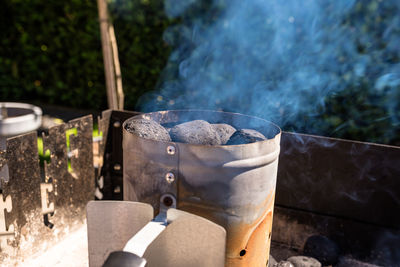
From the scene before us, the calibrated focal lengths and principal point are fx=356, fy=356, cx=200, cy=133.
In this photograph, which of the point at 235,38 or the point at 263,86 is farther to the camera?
the point at 235,38

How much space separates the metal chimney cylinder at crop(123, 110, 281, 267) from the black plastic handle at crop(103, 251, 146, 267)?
0.37 metres

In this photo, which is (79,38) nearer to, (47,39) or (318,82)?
(47,39)

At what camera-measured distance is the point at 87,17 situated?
5906 millimetres

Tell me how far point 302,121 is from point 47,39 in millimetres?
4951

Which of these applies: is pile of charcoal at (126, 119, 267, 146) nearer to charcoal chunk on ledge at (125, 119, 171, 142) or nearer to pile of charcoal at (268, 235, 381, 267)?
charcoal chunk on ledge at (125, 119, 171, 142)

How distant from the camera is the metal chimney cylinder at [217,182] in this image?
4.58 ft

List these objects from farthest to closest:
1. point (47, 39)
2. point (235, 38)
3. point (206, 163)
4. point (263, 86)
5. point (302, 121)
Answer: point (47, 39)
point (235, 38)
point (263, 86)
point (302, 121)
point (206, 163)

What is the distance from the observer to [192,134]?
162 cm

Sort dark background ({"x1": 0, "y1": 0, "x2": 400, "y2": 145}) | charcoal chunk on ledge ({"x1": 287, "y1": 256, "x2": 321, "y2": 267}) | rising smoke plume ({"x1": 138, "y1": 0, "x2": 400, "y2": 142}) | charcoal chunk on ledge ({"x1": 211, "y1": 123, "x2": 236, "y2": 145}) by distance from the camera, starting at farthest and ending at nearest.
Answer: dark background ({"x1": 0, "y1": 0, "x2": 400, "y2": 145}) < rising smoke plume ({"x1": 138, "y1": 0, "x2": 400, "y2": 142}) < charcoal chunk on ledge ({"x1": 287, "y1": 256, "x2": 321, "y2": 267}) < charcoal chunk on ledge ({"x1": 211, "y1": 123, "x2": 236, "y2": 145})

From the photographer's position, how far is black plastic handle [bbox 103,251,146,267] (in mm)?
1097

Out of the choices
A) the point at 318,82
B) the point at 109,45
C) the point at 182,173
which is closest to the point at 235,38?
the point at 318,82

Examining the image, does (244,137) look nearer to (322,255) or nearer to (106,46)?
(322,255)

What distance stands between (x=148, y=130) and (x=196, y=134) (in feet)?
0.72

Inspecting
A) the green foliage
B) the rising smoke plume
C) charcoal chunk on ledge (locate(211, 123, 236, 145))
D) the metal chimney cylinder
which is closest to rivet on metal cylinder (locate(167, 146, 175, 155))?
the metal chimney cylinder
